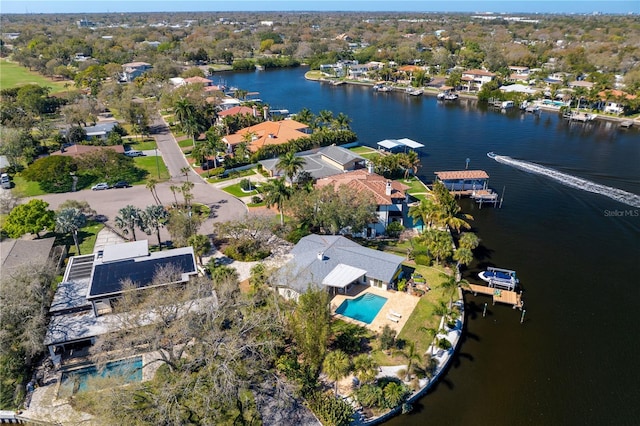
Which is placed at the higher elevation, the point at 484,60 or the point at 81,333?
the point at 484,60

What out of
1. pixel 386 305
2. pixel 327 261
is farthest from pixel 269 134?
pixel 386 305

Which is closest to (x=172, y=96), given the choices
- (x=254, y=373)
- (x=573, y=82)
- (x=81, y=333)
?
(x=81, y=333)

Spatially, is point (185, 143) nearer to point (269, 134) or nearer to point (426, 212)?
point (269, 134)

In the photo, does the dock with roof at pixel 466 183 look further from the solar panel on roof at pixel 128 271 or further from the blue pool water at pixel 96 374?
the blue pool water at pixel 96 374

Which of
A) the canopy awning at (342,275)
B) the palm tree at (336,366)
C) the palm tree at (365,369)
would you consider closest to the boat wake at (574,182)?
the canopy awning at (342,275)

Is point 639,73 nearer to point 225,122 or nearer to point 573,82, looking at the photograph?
point 573,82

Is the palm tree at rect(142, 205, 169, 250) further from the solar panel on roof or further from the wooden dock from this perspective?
the wooden dock
